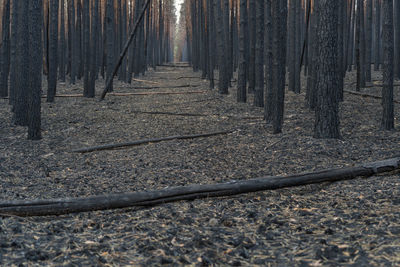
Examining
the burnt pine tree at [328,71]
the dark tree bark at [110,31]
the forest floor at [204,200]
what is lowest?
the forest floor at [204,200]

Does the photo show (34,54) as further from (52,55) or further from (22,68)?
(52,55)

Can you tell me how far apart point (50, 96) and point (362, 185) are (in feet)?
30.3

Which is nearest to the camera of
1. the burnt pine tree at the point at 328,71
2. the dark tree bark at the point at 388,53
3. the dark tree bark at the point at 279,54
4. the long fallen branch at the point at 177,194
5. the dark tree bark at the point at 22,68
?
the long fallen branch at the point at 177,194

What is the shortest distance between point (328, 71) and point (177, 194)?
3.63 meters

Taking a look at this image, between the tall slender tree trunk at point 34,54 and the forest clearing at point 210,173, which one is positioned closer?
the forest clearing at point 210,173

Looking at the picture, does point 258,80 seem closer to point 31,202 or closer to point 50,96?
point 50,96

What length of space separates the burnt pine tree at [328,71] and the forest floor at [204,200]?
0.30 meters

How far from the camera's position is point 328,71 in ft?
21.2

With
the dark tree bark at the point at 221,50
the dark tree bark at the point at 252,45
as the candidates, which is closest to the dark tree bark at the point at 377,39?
the dark tree bark at the point at 252,45

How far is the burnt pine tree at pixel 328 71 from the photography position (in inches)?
251

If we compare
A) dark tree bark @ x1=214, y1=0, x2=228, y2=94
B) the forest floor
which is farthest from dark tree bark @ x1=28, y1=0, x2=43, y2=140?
dark tree bark @ x1=214, y1=0, x2=228, y2=94

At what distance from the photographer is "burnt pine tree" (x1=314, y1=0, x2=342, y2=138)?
638 cm

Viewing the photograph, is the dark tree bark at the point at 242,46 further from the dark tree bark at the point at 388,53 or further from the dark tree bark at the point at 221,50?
the dark tree bark at the point at 388,53

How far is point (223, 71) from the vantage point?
12875mm
